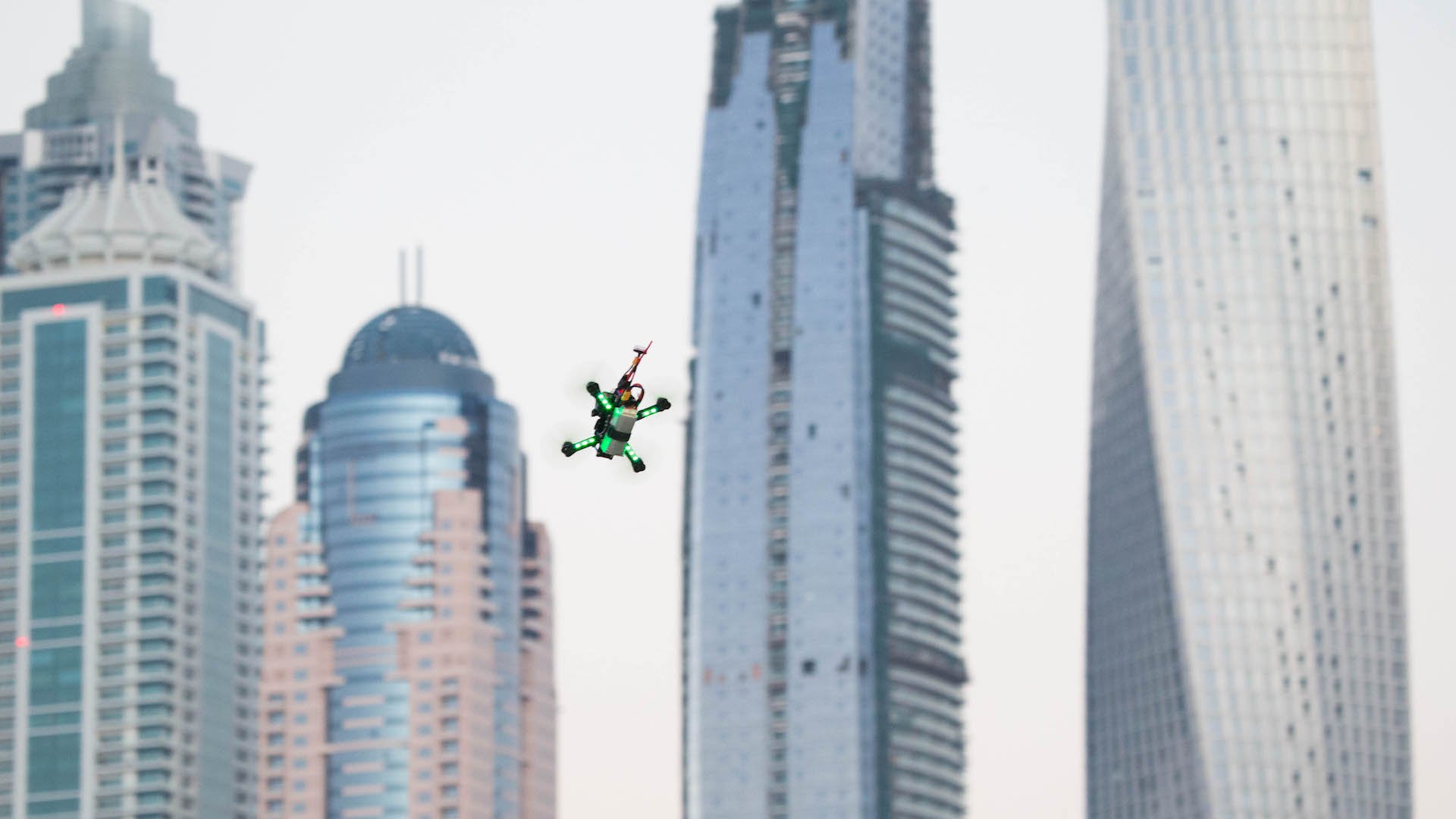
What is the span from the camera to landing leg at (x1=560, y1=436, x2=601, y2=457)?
12069cm

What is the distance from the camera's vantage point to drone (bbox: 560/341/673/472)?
121m

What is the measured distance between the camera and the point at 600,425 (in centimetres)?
12150

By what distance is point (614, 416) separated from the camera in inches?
4786

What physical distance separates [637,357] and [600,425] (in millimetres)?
4486

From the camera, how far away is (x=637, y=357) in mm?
117812

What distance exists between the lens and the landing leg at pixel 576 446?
12069 cm

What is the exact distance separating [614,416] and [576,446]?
168cm

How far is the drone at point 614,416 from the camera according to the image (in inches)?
4749

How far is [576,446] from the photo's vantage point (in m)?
121
